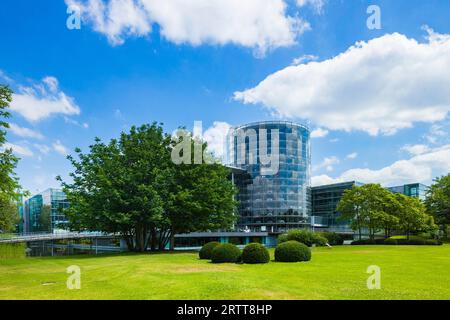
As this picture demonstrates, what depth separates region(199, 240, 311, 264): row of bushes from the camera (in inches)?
921

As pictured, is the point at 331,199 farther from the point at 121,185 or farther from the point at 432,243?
the point at 121,185

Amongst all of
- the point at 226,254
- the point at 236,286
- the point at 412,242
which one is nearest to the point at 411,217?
the point at 412,242

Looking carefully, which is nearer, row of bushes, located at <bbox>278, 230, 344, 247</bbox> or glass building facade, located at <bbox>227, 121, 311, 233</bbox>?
row of bushes, located at <bbox>278, 230, 344, 247</bbox>

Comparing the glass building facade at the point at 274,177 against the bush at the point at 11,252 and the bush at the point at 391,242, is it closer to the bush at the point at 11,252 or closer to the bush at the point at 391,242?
the bush at the point at 391,242

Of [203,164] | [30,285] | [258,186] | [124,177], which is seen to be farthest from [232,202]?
[258,186]

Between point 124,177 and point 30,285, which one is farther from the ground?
point 124,177

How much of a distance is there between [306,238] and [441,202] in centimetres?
3112

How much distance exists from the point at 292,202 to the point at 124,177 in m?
56.8

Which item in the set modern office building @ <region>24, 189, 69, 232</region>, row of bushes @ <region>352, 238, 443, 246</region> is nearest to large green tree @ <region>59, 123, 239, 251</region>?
row of bushes @ <region>352, 238, 443, 246</region>

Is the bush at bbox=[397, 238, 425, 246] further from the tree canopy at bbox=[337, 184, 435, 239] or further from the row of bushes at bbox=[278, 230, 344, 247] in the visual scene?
the row of bushes at bbox=[278, 230, 344, 247]

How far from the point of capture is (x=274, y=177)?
85.5 metres

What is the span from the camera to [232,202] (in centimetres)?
4178
